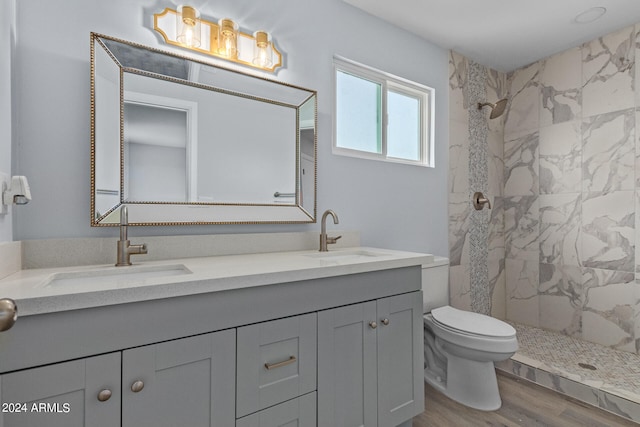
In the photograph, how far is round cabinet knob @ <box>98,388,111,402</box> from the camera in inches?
33.9

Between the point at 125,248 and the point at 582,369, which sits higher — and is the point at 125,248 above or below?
above

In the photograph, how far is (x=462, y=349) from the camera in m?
1.87

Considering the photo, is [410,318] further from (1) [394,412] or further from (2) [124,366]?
(2) [124,366]

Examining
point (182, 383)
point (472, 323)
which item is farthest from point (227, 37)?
point (472, 323)

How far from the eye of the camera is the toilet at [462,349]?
1.79 meters

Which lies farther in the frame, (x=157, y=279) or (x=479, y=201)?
(x=479, y=201)

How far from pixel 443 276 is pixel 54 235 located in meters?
2.19

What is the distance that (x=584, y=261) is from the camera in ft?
8.66

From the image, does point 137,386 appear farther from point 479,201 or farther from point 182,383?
point 479,201

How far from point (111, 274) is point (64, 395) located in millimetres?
487

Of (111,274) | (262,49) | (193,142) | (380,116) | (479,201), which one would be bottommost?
(111,274)

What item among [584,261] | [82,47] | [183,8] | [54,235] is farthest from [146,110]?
[584,261]

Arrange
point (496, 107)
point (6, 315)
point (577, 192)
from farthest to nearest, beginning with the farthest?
point (496, 107) → point (577, 192) → point (6, 315)

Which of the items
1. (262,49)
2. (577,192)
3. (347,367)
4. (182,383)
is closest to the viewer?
(182,383)
